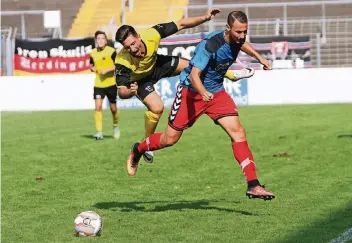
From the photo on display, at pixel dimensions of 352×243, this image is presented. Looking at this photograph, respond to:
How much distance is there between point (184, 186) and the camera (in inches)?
487

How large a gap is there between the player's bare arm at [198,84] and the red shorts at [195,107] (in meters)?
0.55

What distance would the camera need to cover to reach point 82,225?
8.92 metres

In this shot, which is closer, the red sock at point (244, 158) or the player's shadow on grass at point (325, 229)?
the player's shadow on grass at point (325, 229)

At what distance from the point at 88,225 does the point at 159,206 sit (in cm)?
192

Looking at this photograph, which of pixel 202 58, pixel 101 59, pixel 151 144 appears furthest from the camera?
pixel 101 59

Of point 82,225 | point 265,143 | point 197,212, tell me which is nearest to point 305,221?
point 197,212

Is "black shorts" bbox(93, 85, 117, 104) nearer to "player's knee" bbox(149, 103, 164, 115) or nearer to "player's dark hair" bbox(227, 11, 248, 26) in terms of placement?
"player's knee" bbox(149, 103, 164, 115)

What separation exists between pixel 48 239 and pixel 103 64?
11.7 m

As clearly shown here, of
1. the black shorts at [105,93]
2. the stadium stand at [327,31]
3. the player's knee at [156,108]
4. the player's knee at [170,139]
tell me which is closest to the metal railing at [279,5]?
the stadium stand at [327,31]

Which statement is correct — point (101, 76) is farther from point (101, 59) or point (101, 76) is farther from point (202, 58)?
point (202, 58)

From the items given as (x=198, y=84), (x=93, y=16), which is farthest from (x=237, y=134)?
(x=93, y=16)

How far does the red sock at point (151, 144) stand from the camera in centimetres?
1094

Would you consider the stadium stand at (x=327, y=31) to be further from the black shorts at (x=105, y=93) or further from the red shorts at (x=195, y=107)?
the red shorts at (x=195, y=107)

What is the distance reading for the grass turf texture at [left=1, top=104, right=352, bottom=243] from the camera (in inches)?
356
